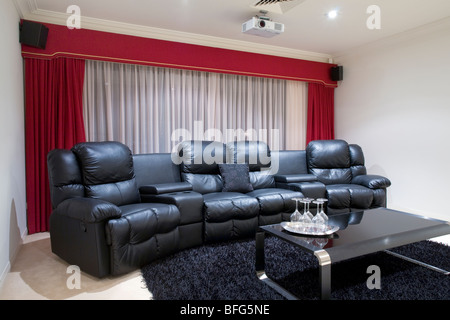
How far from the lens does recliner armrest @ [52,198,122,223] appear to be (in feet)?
7.33

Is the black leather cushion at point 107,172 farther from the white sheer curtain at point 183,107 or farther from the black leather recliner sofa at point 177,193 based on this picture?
the white sheer curtain at point 183,107

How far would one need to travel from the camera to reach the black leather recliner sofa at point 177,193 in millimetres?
2363

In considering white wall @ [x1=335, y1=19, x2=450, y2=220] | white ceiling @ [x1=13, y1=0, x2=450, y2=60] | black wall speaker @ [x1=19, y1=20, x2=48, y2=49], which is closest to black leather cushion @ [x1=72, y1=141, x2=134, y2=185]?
black wall speaker @ [x1=19, y1=20, x2=48, y2=49]

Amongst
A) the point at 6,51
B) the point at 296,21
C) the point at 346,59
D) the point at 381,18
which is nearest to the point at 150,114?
the point at 6,51

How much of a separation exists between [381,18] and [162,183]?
3298 millimetres

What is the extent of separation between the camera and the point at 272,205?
329 cm

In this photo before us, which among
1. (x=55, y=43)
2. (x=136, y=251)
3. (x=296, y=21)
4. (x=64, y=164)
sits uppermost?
(x=296, y=21)

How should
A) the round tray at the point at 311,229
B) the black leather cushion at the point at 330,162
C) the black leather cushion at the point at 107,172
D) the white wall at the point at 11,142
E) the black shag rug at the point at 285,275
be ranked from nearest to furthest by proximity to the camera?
the black shag rug at the point at 285,275, the round tray at the point at 311,229, the white wall at the point at 11,142, the black leather cushion at the point at 107,172, the black leather cushion at the point at 330,162

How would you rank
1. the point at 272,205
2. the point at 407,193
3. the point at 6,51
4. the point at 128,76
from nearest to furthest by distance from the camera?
the point at 6,51 < the point at 272,205 < the point at 128,76 < the point at 407,193

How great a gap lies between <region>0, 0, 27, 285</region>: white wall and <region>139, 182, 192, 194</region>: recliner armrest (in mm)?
1128

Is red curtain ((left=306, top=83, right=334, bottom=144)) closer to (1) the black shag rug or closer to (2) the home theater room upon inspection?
(2) the home theater room

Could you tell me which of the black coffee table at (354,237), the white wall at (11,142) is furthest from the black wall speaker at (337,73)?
the white wall at (11,142)

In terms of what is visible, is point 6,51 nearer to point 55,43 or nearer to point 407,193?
point 55,43

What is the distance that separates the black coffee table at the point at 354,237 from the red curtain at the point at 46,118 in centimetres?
259
